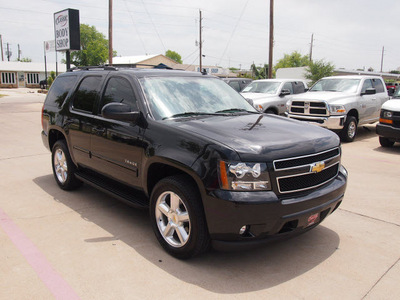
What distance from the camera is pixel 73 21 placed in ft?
58.7

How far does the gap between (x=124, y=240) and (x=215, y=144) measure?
164 cm

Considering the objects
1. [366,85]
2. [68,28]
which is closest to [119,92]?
[366,85]

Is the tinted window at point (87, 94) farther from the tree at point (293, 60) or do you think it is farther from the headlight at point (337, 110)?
the tree at point (293, 60)

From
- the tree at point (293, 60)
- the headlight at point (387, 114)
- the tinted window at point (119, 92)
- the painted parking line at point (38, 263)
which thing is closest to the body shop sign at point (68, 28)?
the headlight at point (387, 114)

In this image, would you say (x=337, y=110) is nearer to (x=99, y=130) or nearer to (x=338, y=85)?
(x=338, y=85)

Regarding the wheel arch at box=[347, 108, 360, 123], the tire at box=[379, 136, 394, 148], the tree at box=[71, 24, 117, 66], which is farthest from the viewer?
the tree at box=[71, 24, 117, 66]

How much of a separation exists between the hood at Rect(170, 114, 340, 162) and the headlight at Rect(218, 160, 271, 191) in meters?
0.08

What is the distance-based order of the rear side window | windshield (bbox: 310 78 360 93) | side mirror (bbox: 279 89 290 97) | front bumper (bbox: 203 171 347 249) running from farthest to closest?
1. side mirror (bbox: 279 89 290 97)
2. windshield (bbox: 310 78 360 93)
3. the rear side window
4. front bumper (bbox: 203 171 347 249)

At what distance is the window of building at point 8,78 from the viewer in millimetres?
58281

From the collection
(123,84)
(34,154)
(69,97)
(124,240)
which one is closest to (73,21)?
(34,154)

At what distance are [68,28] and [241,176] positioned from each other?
17.4m

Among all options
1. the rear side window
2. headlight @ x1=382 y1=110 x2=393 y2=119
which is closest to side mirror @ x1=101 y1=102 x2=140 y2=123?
the rear side window

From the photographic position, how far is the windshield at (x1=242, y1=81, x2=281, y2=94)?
12984 millimetres

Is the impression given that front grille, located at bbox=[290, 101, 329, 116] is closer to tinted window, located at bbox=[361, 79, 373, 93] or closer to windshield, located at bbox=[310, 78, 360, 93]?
windshield, located at bbox=[310, 78, 360, 93]
